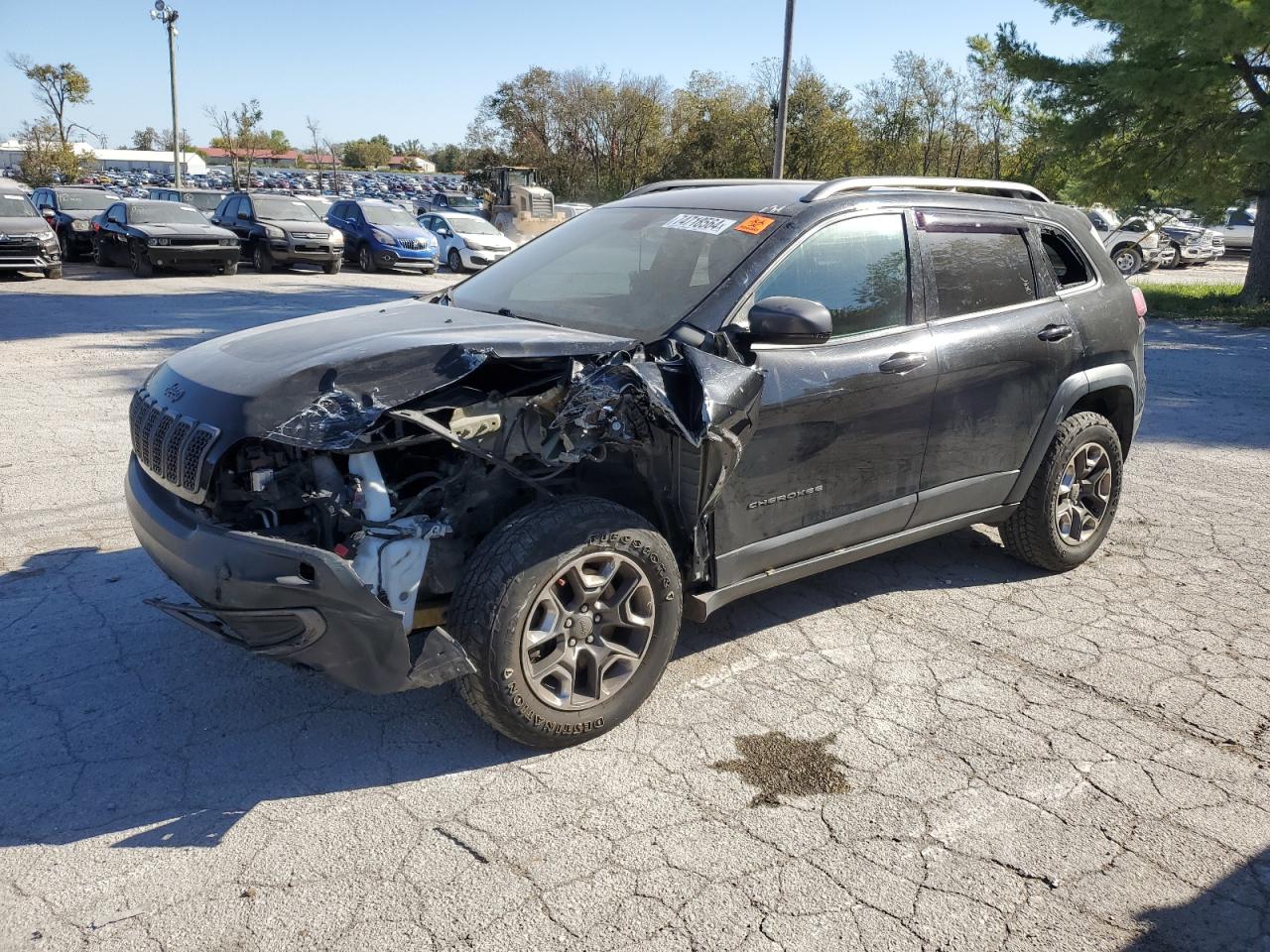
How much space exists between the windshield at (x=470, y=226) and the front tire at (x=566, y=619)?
71.8ft

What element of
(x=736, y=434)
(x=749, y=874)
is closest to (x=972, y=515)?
(x=736, y=434)

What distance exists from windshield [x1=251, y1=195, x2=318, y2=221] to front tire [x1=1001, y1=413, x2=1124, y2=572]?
19600 mm

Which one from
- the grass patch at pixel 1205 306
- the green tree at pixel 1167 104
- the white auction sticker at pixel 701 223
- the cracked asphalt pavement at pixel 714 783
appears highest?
the green tree at pixel 1167 104

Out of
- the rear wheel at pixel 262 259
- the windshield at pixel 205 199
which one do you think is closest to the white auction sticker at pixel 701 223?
the rear wheel at pixel 262 259

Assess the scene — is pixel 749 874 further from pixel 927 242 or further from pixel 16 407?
pixel 16 407

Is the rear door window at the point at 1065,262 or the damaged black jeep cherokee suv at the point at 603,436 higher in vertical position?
the rear door window at the point at 1065,262

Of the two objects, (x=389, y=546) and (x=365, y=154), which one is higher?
(x=365, y=154)

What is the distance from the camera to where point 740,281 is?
3.77 meters

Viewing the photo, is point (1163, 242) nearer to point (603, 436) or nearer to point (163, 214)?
point (163, 214)

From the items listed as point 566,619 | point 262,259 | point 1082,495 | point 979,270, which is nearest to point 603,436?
point 566,619

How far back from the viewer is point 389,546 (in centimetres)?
302

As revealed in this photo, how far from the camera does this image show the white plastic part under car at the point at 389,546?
300cm

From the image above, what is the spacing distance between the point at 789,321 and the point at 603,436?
2.59ft

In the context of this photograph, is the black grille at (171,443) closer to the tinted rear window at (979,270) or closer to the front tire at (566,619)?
the front tire at (566,619)
